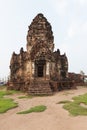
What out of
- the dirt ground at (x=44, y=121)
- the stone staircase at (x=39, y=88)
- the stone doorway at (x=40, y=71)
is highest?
the stone doorway at (x=40, y=71)

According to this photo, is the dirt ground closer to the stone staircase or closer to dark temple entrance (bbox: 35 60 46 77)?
the stone staircase

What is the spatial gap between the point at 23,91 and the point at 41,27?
1037cm

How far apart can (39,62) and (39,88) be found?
17.6ft

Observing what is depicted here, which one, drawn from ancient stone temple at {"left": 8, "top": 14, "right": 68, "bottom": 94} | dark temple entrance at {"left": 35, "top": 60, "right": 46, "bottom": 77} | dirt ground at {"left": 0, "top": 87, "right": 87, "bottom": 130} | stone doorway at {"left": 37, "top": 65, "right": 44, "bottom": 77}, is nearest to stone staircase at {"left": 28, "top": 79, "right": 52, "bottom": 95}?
ancient stone temple at {"left": 8, "top": 14, "right": 68, "bottom": 94}

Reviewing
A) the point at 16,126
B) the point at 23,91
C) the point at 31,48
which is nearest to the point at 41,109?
the point at 16,126

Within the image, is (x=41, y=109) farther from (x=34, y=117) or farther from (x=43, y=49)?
→ (x=43, y=49)

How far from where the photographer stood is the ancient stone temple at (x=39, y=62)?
39.1 metres

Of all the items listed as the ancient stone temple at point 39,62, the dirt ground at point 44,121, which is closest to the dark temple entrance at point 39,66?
the ancient stone temple at point 39,62

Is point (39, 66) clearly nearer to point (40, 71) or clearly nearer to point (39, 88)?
point (40, 71)

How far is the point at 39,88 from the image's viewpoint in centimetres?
3662

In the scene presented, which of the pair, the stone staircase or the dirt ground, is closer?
the dirt ground

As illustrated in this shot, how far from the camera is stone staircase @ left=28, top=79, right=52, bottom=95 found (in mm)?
35812

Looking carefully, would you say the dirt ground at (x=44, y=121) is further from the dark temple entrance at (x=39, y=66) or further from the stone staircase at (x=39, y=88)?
the dark temple entrance at (x=39, y=66)

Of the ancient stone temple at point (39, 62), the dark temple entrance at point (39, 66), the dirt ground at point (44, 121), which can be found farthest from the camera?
the dark temple entrance at point (39, 66)
